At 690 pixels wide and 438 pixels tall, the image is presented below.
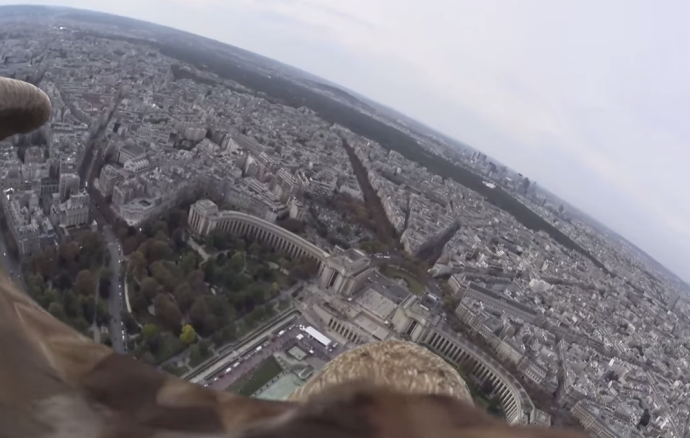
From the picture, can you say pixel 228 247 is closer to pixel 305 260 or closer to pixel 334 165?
pixel 305 260

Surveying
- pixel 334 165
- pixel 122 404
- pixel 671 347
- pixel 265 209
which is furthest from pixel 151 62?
pixel 122 404

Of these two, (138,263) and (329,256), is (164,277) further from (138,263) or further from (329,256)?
(329,256)

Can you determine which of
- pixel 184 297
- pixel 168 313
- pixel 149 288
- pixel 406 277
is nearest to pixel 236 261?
pixel 184 297

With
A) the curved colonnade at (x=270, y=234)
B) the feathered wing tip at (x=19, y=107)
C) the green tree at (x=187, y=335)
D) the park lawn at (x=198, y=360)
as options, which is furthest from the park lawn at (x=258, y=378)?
the feathered wing tip at (x=19, y=107)

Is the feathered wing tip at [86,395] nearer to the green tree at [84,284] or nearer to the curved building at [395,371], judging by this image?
the curved building at [395,371]

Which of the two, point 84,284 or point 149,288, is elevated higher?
point 149,288

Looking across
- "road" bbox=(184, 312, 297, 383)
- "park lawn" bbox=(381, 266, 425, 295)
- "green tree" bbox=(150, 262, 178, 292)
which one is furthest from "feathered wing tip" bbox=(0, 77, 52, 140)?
"park lawn" bbox=(381, 266, 425, 295)

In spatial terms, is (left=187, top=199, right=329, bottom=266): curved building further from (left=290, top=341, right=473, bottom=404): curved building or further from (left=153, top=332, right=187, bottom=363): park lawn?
(left=290, top=341, right=473, bottom=404): curved building
